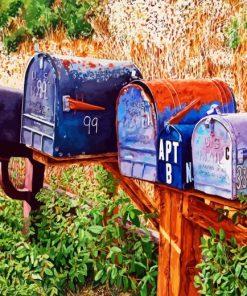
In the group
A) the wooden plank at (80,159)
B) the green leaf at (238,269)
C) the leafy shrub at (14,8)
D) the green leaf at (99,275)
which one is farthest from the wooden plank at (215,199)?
the leafy shrub at (14,8)

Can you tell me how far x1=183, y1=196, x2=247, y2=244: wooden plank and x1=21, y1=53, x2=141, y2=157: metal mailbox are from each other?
0.46 metres

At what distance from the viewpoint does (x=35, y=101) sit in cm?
265

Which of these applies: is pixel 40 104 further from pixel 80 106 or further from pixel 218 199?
pixel 218 199

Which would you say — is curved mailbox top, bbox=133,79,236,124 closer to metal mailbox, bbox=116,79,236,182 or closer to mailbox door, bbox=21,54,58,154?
metal mailbox, bbox=116,79,236,182

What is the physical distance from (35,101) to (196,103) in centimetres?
66

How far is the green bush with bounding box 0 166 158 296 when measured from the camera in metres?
2.85

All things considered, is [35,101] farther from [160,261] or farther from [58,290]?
[58,290]

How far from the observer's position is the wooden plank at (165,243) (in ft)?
7.93

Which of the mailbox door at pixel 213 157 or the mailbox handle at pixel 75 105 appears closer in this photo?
the mailbox door at pixel 213 157

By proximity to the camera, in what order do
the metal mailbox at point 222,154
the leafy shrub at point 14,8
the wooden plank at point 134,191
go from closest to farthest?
the metal mailbox at point 222,154 → the wooden plank at point 134,191 → the leafy shrub at point 14,8

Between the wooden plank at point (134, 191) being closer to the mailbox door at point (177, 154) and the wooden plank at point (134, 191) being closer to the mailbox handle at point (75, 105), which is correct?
the mailbox handle at point (75, 105)

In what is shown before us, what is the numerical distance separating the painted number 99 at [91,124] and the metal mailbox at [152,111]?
0.12m

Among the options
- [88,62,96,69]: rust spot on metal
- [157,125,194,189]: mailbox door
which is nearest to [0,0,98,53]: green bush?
[88,62,96,69]: rust spot on metal

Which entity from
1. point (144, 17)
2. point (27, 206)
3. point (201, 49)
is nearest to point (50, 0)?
point (144, 17)
